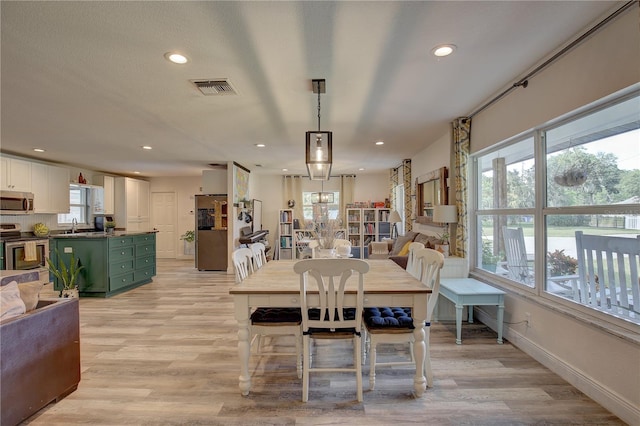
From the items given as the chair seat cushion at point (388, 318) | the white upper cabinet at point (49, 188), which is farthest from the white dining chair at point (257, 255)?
the white upper cabinet at point (49, 188)

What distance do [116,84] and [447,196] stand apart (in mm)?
4077

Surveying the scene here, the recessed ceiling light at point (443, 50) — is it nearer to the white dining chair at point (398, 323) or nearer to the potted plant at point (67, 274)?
the white dining chair at point (398, 323)

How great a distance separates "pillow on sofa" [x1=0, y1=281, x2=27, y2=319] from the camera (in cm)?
180

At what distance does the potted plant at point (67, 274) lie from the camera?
170 inches

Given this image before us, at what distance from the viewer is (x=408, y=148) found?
17.7 ft

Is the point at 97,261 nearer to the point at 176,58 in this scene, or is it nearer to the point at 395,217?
the point at 176,58

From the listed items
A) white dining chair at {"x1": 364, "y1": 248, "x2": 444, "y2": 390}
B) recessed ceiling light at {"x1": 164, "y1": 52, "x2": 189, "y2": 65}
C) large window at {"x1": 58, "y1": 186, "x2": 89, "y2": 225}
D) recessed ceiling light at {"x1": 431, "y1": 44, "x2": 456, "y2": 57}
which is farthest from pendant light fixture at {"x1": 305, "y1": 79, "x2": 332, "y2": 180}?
large window at {"x1": 58, "y1": 186, "x2": 89, "y2": 225}

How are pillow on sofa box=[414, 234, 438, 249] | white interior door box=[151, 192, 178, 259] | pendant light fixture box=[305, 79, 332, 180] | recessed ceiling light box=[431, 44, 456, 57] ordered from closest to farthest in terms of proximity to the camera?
1. recessed ceiling light box=[431, 44, 456, 57]
2. pendant light fixture box=[305, 79, 332, 180]
3. pillow on sofa box=[414, 234, 438, 249]
4. white interior door box=[151, 192, 178, 259]

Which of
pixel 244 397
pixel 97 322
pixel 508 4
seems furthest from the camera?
pixel 97 322

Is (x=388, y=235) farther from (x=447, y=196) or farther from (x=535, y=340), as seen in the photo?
(x=535, y=340)

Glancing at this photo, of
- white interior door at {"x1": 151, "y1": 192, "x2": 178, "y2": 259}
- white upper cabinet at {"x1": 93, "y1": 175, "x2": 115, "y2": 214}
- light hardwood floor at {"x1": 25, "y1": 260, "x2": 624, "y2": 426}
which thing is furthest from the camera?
white interior door at {"x1": 151, "y1": 192, "x2": 178, "y2": 259}

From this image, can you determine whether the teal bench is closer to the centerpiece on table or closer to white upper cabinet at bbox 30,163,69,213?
the centerpiece on table

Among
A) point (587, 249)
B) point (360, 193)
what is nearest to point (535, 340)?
point (587, 249)

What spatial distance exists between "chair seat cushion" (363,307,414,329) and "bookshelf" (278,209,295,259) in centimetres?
615
